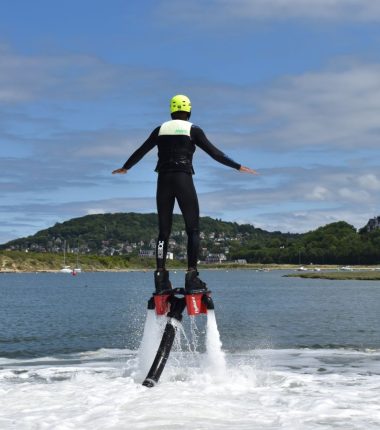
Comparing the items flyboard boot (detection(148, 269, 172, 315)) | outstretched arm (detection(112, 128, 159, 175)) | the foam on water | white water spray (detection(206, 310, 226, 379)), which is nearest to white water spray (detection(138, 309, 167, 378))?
flyboard boot (detection(148, 269, 172, 315))

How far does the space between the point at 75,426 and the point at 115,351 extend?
36.6ft

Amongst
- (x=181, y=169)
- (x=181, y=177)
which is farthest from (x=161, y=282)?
(x=181, y=169)

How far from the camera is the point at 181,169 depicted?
10.8 meters

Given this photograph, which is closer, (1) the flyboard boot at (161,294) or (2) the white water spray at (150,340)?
(2) the white water spray at (150,340)

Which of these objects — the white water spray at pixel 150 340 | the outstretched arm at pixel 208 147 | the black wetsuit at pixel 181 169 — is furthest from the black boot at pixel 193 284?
the outstretched arm at pixel 208 147

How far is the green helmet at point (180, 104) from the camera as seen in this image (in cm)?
1118

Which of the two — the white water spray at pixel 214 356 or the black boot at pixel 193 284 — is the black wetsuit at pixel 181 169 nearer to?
the black boot at pixel 193 284

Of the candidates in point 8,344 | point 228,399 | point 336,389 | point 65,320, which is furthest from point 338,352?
point 65,320

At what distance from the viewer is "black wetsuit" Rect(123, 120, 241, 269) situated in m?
10.8

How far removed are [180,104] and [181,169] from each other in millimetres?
1127

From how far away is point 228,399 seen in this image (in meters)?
8.84

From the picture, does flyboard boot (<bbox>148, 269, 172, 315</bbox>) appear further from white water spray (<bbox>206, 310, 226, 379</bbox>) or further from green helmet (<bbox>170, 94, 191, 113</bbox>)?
green helmet (<bbox>170, 94, 191, 113</bbox>)

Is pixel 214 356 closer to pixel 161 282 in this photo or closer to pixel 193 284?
pixel 193 284

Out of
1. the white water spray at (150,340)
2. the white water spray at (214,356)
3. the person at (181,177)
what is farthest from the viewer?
the person at (181,177)
